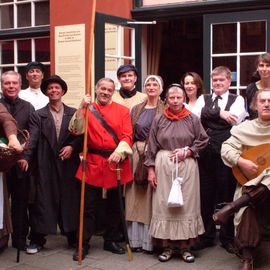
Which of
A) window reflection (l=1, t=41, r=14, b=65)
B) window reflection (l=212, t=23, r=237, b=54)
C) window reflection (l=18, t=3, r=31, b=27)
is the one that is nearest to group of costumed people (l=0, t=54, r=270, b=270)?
window reflection (l=212, t=23, r=237, b=54)

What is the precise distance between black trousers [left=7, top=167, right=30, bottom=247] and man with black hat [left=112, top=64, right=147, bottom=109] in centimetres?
125

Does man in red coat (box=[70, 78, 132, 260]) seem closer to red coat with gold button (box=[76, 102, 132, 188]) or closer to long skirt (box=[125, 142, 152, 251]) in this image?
red coat with gold button (box=[76, 102, 132, 188])

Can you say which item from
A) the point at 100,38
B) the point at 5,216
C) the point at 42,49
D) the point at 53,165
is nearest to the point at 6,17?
the point at 42,49

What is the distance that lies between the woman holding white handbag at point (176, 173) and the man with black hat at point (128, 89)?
0.60 metres

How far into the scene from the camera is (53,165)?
18.4ft

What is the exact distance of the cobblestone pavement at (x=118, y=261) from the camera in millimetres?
5172

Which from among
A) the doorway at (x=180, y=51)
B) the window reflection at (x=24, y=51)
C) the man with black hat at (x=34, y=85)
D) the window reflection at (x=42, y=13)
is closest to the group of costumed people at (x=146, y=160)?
the man with black hat at (x=34, y=85)

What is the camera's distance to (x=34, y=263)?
210 inches

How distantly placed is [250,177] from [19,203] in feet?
7.30

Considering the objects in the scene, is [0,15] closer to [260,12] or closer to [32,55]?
[32,55]

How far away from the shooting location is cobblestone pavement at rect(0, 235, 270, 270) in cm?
517

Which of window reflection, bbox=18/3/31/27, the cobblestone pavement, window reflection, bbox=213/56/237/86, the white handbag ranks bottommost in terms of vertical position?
the cobblestone pavement

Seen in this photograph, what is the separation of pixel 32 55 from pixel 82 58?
121cm

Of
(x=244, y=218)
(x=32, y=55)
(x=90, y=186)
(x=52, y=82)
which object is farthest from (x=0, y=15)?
(x=244, y=218)
